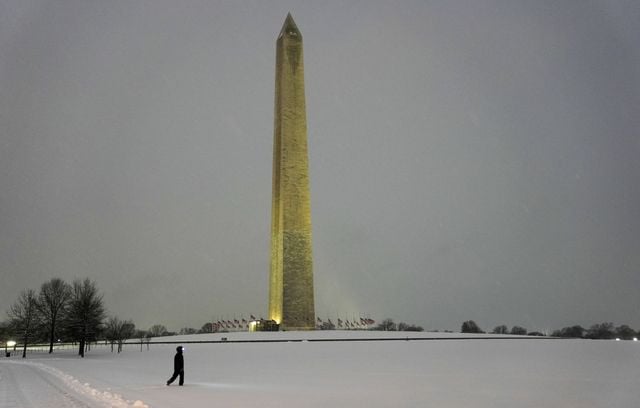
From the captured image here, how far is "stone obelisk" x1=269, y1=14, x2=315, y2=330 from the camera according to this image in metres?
43.3

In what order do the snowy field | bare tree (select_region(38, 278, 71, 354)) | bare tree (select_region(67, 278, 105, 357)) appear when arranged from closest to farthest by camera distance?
the snowy field
bare tree (select_region(67, 278, 105, 357))
bare tree (select_region(38, 278, 71, 354))

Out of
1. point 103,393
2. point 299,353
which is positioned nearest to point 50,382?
point 103,393

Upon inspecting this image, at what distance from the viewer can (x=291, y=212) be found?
145ft

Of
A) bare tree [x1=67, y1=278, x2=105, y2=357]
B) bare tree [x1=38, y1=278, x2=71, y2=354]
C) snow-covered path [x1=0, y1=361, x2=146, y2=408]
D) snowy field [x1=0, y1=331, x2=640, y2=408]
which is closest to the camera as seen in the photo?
snow-covered path [x1=0, y1=361, x2=146, y2=408]

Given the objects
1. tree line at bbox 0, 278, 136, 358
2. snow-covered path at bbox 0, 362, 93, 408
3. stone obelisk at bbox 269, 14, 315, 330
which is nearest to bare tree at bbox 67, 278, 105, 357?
tree line at bbox 0, 278, 136, 358

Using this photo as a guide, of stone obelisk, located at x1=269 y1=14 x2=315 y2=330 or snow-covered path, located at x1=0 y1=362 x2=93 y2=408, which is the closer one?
snow-covered path, located at x1=0 y1=362 x2=93 y2=408

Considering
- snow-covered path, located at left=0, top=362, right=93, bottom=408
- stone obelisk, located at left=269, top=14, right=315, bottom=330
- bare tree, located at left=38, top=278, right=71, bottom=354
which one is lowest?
snow-covered path, located at left=0, top=362, right=93, bottom=408

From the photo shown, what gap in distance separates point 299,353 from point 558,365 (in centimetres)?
1131

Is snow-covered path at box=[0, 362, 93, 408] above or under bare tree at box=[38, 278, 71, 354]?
under

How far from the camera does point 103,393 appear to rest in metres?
11.0

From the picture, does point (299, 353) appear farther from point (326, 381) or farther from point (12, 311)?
point (12, 311)

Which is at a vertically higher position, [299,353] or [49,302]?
[49,302]

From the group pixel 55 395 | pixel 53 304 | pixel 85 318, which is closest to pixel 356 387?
pixel 55 395

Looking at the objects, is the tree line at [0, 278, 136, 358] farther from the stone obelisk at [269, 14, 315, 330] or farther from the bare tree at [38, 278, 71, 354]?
the stone obelisk at [269, 14, 315, 330]
